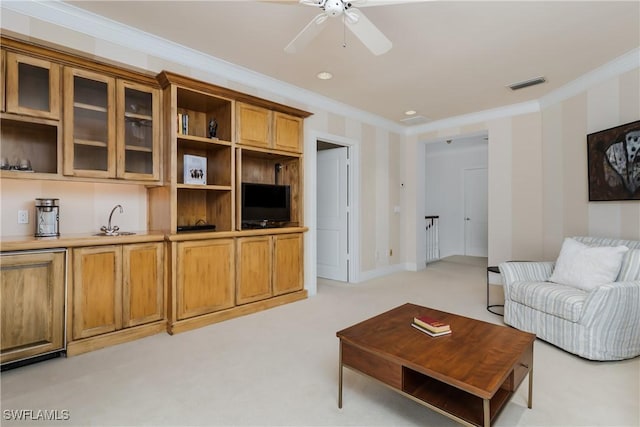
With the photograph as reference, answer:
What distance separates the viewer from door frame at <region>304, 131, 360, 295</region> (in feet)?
13.9

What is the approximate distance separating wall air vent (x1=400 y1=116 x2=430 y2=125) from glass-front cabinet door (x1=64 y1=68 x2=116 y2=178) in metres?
4.17

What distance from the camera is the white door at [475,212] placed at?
25.0 ft

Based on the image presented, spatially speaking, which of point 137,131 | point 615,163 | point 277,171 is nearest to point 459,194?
point 615,163

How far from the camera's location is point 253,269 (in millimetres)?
3520

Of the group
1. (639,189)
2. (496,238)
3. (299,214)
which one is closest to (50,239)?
(299,214)

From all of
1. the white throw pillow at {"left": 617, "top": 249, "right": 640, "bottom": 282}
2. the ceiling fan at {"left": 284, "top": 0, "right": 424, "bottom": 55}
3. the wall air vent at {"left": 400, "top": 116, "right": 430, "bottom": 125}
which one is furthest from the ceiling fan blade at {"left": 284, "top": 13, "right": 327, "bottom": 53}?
the wall air vent at {"left": 400, "top": 116, "right": 430, "bottom": 125}

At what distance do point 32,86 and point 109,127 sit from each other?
527 millimetres

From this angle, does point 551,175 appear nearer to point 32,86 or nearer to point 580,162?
point 580,162

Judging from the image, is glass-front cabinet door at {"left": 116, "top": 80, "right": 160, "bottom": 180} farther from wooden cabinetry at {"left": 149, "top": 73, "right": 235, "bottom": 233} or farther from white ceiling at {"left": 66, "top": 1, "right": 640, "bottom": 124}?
white ceiling at {"left": 66, "top": 1, "right": 640, "bottom": 124}

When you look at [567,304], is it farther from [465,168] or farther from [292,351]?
[465,168]

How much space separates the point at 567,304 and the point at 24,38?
4.54 meters

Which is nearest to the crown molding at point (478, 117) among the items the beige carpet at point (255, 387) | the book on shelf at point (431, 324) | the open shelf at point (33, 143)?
the beige carpet at point (255, 387)

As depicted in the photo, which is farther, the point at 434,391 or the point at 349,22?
the point at 349,22

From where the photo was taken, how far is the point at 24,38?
2.37m
